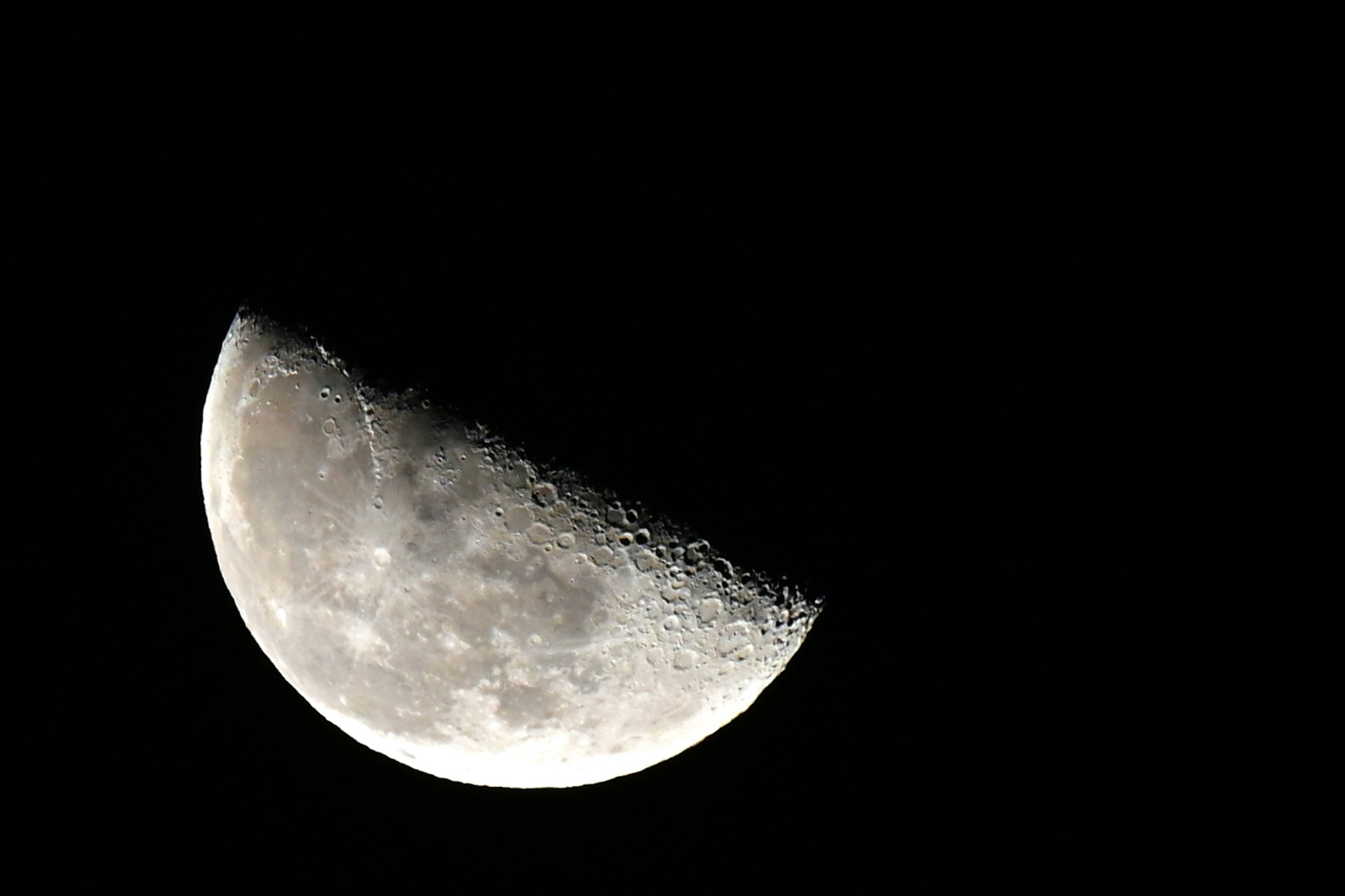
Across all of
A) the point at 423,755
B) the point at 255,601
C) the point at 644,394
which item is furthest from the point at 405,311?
the point at 423,755

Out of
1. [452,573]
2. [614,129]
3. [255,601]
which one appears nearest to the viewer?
[614,129]

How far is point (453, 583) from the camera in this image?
7.52ft

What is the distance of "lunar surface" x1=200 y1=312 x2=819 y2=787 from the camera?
7.41 feet

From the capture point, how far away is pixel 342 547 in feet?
7.63

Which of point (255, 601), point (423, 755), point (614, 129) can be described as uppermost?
point (614, 129)

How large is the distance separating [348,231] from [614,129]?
2.35 feet

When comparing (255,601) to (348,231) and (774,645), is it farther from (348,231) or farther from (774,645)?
(774,645)

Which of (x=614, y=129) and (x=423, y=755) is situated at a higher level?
(x=614, y=129)

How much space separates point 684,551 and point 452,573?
598 mm

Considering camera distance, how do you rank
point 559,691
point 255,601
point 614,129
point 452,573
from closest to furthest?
point 614,129
point 452,573
point 559,691
point 255,601

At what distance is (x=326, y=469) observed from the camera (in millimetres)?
2311

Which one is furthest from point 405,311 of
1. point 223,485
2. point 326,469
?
point 223,485

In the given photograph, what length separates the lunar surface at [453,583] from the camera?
2258 millimetres

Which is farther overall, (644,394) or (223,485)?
(223,485)
